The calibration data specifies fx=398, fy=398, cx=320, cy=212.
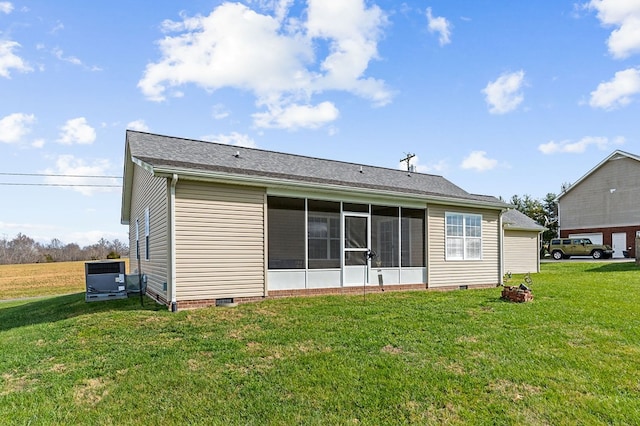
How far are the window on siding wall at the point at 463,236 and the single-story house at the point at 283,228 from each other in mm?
32

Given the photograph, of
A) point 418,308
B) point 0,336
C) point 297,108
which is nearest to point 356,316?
point 418,308

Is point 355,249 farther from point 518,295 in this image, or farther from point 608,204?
point 608,204

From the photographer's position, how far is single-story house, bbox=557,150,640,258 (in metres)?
28.5

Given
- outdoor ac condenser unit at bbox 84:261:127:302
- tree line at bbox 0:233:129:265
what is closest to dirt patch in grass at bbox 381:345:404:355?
outdoor ac condenser unit at bbox 84:261:127:302

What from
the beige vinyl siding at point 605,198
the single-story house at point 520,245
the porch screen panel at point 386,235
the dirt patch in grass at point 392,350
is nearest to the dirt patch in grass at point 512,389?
the dirt patch in grass at point 392,350

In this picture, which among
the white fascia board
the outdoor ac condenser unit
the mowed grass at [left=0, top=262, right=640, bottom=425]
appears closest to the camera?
the mowed grass at [left=0, top=262, right=640, bottom=425]

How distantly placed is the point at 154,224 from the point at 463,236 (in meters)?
9.01

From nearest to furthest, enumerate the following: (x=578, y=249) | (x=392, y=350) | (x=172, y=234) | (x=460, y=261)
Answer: (x=392, y=350) → (x=172, y=234) → (x=460, y=261) → (x=578, y=249)

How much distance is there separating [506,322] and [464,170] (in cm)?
2149

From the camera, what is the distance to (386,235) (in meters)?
11.3

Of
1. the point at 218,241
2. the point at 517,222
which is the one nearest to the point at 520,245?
the point at 517,222

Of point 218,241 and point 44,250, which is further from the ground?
point 218,241

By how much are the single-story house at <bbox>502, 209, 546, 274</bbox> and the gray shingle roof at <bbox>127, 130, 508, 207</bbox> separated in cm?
555

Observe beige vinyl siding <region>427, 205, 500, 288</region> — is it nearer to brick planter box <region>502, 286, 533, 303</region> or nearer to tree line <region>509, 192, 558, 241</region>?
brick planter box <region>502, 286, 533, 303</region>
